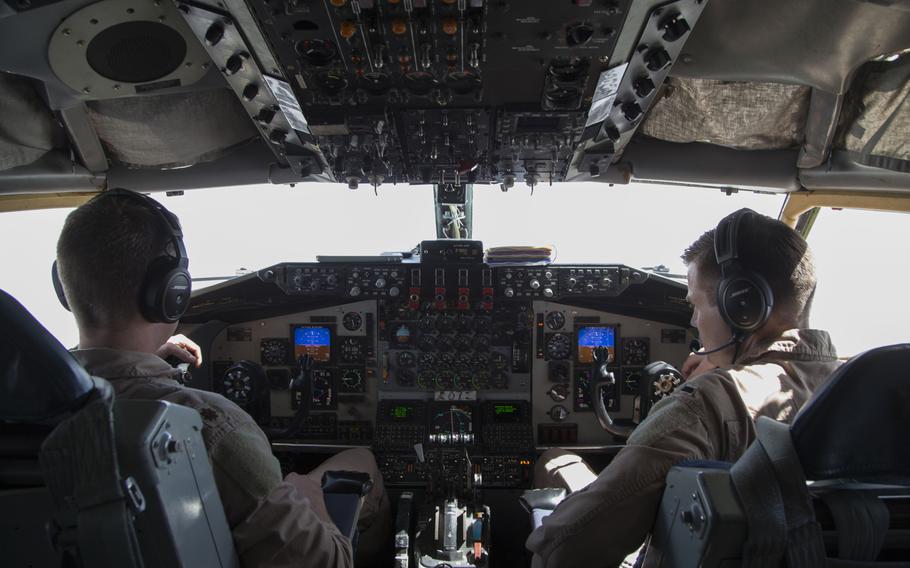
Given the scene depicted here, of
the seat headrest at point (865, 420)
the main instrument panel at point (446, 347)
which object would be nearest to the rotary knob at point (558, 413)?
the main instrument panel at point (446, 347)

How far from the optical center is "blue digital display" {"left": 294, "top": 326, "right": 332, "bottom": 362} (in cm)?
369

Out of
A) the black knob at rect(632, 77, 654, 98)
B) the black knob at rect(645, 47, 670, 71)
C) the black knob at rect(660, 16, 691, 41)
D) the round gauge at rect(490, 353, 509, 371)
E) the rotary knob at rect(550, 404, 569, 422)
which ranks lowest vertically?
the rotary knob at rect(550, 404, 569, 422)

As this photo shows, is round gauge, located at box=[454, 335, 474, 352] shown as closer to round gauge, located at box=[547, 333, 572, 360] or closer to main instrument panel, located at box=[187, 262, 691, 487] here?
main instrument panel, located at box=[187, 262, 691, 487]

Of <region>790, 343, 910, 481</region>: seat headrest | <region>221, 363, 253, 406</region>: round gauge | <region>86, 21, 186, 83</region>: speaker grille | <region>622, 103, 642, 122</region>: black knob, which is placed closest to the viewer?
<region>790, 343, 910, 481</region>: seat headrest

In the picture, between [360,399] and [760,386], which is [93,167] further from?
[760,386]

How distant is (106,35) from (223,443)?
1458 mm

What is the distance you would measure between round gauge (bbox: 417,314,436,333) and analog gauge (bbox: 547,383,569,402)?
0.84 m

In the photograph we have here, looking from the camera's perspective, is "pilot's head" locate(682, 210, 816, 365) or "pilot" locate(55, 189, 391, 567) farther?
"pilot's head" locate(682, 210, 816, 365)

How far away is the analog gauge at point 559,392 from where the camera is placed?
3.64m

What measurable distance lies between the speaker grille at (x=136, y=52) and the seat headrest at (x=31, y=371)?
1.38m

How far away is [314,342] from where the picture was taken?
3693mm

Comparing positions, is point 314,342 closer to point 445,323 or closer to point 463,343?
point 445,323

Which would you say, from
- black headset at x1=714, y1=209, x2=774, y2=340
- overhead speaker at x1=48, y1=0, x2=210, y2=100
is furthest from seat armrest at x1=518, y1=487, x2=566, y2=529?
overhead speaker at x1=48, y1=0, x2=210, y2=100

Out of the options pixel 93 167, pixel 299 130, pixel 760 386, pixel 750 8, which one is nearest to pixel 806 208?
pixel 750 8
